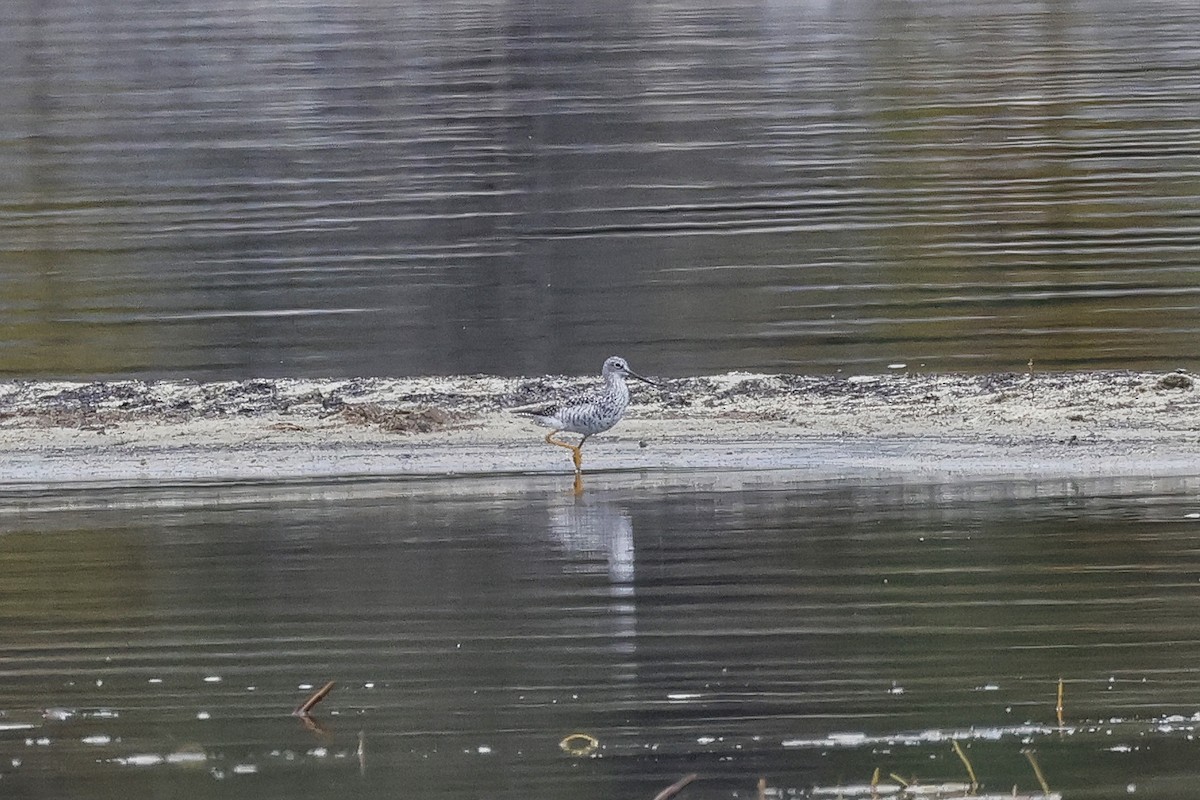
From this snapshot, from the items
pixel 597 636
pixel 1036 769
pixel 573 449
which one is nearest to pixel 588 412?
pixel 573 449

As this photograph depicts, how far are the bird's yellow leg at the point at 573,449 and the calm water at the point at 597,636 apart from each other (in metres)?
0.20

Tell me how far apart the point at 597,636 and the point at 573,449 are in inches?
166

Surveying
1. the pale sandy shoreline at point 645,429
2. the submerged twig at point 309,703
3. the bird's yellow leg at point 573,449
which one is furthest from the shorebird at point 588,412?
the submerged twig at point 309,703

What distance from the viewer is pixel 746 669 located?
936 cm

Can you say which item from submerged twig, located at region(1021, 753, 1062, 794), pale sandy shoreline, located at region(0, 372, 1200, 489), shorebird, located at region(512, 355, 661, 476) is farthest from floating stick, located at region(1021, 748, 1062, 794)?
shorebird, located at region(512, 355, 661, 476)

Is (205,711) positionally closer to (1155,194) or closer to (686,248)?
(686,248)

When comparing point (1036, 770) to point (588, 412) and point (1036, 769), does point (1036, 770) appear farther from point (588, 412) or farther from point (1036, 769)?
point (588, 412)

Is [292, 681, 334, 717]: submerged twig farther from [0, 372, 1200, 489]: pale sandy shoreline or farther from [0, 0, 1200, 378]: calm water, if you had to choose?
[0, 0, 1200, 378]: calm water

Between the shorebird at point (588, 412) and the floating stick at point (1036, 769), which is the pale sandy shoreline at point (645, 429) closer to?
the shorebird at point (588, 412)

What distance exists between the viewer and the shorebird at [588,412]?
1402 centimetres

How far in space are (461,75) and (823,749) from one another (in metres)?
38.7

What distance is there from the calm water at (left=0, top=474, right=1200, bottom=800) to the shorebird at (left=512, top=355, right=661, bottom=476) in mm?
381

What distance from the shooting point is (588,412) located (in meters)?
14.0

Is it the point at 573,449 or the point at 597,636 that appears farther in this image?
the point at 573,449
